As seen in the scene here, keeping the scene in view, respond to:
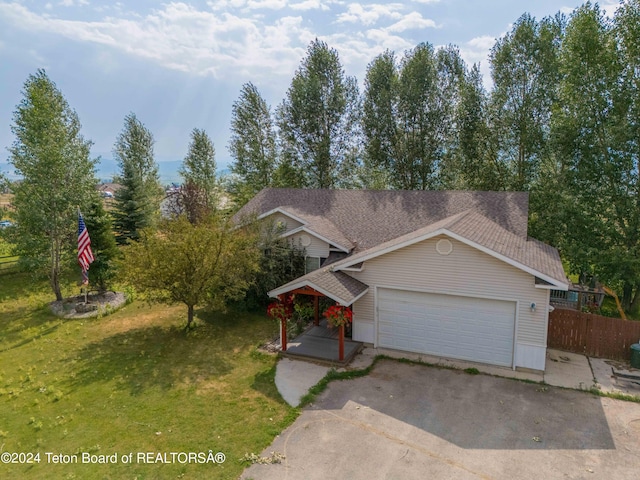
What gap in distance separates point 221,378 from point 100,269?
11.0 meters

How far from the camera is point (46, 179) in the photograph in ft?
57.0

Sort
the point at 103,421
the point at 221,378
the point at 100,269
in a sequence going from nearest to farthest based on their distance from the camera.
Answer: the point at 103,421, the point at 221,378, the point at 100,269

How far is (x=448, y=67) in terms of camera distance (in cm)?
2978

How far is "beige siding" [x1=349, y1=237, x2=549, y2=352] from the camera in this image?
10.9m

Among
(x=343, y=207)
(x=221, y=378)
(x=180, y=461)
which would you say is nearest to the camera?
(x=180, y=461)

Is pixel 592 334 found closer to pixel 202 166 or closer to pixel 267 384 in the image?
pixel 267 384

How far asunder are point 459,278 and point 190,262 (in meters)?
8.88

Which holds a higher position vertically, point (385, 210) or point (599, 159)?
point (599, 159)

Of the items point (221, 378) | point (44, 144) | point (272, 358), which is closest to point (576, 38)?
point (272, 358)

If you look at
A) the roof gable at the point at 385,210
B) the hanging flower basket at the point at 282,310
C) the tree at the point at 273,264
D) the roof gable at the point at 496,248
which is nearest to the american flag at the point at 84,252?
the roof gable at the point at 385,210

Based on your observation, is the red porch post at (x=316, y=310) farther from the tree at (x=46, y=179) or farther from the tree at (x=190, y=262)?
the tree at (x=46, y=179)

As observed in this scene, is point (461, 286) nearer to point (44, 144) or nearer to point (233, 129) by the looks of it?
point (44, 144)

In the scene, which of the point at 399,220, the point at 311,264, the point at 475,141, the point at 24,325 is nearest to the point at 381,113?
the point at 475,141

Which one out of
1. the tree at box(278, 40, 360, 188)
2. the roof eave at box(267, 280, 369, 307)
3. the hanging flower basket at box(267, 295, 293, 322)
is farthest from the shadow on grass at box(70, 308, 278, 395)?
the tree at box(278, 40, 360, 188)
